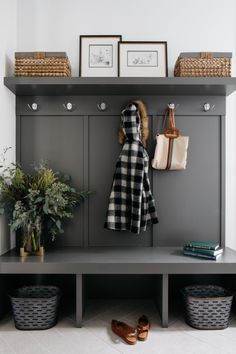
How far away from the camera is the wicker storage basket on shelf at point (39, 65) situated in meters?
2.29

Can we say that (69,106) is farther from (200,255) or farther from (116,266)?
(200,255)

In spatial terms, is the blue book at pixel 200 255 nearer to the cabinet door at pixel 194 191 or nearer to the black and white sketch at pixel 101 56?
the cabinet door at pixel 194 191

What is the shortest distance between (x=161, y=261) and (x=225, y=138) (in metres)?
1.15

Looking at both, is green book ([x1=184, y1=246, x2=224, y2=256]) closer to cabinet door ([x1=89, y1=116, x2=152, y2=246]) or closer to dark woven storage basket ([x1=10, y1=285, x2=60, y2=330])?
cabinet door ([x1=89, y1=116, x2=152, y2=246])

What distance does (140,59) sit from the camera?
2457 millimetres

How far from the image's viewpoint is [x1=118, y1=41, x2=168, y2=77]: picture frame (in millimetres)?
2447

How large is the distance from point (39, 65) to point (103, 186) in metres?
1.02

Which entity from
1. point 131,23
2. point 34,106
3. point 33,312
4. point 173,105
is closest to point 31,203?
point 33,312

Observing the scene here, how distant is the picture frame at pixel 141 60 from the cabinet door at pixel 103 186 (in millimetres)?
440

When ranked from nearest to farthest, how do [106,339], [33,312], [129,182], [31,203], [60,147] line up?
[106,339]
[33,312]
[31,203]
[129,182]
[60,147]

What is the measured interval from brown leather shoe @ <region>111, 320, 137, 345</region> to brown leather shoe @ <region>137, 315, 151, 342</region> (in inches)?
1.2

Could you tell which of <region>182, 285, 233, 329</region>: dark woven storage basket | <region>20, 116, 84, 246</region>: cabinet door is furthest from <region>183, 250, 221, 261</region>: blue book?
<region>20, 116, 84, 246</region>: cabinet door

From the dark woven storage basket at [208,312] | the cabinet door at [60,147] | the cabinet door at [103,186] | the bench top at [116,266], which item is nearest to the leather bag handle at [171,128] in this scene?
the cabinet door at [103,186]

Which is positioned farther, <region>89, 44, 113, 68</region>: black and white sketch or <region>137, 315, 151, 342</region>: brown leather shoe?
<region>89, 44, 113, 68</region>: black and white sketch
